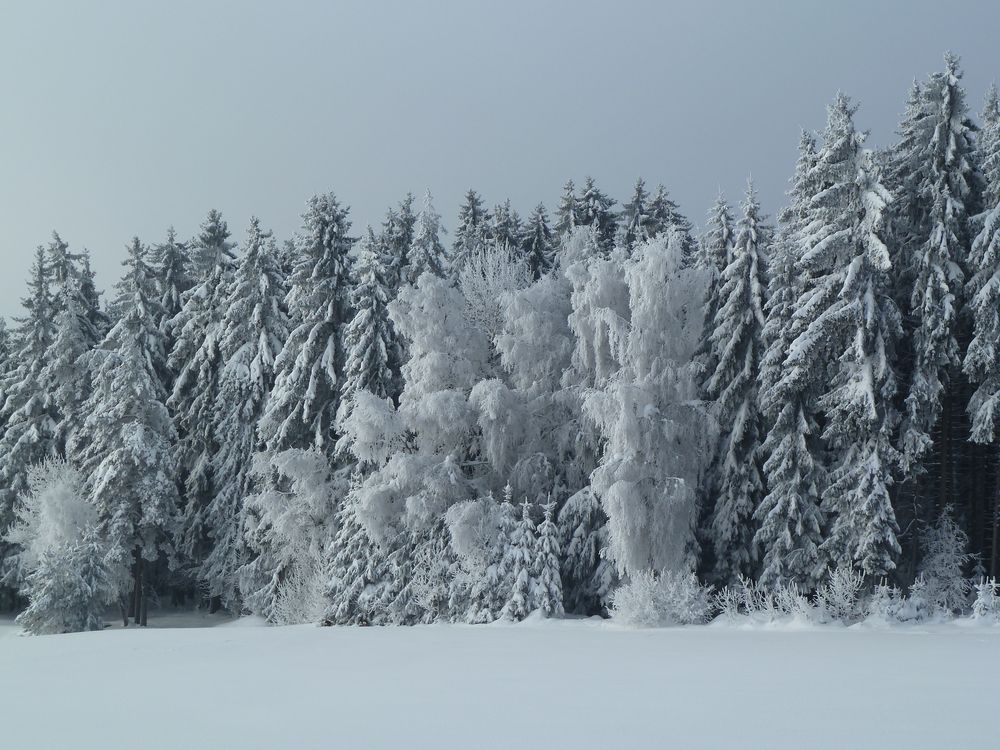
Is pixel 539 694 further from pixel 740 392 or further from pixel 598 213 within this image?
pixel 598 213

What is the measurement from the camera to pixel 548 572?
23.7m

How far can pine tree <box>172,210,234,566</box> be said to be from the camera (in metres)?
38.6

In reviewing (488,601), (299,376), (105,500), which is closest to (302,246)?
(299,376)

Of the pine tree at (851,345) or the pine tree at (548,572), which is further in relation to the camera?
the pine tree at (548,572)

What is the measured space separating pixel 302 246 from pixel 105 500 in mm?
13721

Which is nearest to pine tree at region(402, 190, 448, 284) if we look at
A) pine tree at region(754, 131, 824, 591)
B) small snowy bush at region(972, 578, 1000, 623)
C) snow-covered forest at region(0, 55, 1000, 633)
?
snow-covered forest at region(0, 55, 1000, 633)

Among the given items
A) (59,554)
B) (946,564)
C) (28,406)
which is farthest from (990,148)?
(28,406)

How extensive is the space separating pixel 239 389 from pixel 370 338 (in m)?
9.78

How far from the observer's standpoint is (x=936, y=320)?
2323 cm

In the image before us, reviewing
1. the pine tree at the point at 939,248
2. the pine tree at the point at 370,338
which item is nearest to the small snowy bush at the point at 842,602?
the pine tree at the point at 939,248

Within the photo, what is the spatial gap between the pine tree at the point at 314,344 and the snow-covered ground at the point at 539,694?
53.8ft

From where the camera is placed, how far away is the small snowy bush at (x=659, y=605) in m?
18.9

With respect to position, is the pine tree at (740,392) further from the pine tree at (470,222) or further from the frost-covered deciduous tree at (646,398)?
the pine tree at (470,222)

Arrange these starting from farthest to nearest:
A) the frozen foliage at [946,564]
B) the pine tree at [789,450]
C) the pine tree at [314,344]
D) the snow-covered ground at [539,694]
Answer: the pine tree at [314,344]
the pine tree at [789,450]
the frozen foliage at [946,564]
the snow-covered ground at [539,694]
